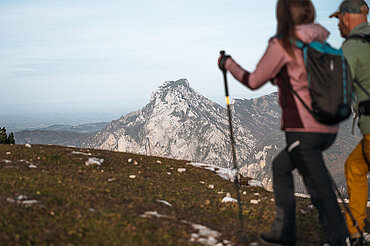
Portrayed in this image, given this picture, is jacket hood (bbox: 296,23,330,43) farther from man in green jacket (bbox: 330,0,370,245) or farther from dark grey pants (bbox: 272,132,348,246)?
dark grey pants (bbox: 272,132,348,246)

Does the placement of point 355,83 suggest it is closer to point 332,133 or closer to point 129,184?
point 332,133

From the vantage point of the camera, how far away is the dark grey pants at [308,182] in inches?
214

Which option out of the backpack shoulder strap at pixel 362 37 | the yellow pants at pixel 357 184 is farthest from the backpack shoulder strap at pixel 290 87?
the yellow pants at pixel 357 184

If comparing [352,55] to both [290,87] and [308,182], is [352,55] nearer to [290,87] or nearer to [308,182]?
[290,87]

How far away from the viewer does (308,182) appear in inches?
227

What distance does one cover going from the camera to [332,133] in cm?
548

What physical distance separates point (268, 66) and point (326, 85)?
95 centimetres

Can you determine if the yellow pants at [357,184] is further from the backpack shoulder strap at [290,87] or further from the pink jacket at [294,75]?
the backpack shoulder strap at [290,87]

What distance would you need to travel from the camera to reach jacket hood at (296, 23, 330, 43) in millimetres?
5320

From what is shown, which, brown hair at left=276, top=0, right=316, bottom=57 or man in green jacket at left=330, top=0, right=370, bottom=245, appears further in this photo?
man in green jacket at left=330, top=0, right=370, bottom=245

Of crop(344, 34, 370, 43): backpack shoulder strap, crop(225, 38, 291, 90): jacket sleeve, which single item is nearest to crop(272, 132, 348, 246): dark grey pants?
crop(225, 38, 291, 90): jacket sleeve

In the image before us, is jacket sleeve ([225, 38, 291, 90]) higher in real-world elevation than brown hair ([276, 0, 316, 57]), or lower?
lower

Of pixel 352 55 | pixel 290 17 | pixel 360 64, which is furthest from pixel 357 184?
pixel 290 17

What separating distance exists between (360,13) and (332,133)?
10.1ft
